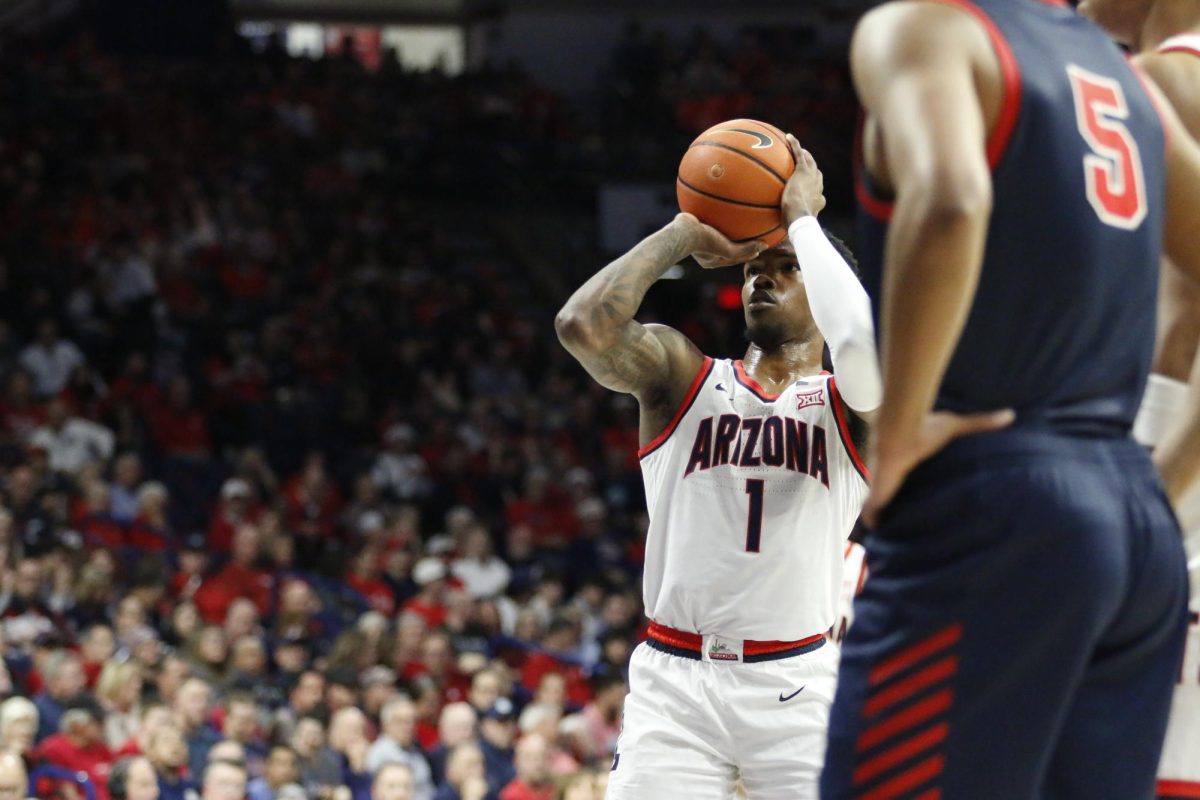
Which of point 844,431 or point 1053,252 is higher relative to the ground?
point 1053,252

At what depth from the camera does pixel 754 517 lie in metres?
4.32

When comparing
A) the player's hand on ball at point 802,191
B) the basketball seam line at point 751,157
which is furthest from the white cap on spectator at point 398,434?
the player's hand on ball at point 802,191

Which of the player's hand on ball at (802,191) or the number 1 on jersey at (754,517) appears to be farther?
the number 1 on jersey at (754,517)

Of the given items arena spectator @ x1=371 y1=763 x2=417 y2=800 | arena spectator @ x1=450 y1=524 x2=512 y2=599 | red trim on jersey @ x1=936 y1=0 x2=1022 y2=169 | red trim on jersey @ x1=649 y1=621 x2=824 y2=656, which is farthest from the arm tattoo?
arena spectator @ x1=450 y1=524 x2=512 y2=599

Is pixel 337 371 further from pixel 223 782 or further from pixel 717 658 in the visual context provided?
pixel 717 658

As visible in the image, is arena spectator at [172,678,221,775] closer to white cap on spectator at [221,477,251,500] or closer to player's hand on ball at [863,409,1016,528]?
white cap on spectator at [221,477,251,500]

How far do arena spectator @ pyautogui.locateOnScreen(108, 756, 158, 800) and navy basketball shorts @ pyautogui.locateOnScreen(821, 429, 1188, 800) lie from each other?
6.38 m

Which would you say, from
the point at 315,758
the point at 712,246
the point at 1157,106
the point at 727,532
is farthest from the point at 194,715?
the point at 1157,106

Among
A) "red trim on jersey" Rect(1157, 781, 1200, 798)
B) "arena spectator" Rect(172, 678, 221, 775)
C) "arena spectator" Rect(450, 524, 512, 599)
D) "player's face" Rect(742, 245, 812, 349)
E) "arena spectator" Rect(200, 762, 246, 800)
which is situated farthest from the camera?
"arena spectator" Rect(450, 524, 512, 599)

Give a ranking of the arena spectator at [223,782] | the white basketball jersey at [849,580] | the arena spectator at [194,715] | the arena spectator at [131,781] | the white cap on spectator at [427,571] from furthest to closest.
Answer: the white cap on spectator at [427,571] < the arena spectator at [194,715] < the arena spectator at [223,782] < the arena spectator at [131,781] < the white basketball jersey at [849,580]

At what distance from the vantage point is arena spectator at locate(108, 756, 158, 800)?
797cm

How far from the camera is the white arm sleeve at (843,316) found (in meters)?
2.84

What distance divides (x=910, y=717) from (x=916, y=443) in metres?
0.40

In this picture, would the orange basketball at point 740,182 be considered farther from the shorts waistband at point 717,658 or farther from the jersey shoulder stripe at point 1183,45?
the jersey shoulder stripe at point 1183,45
